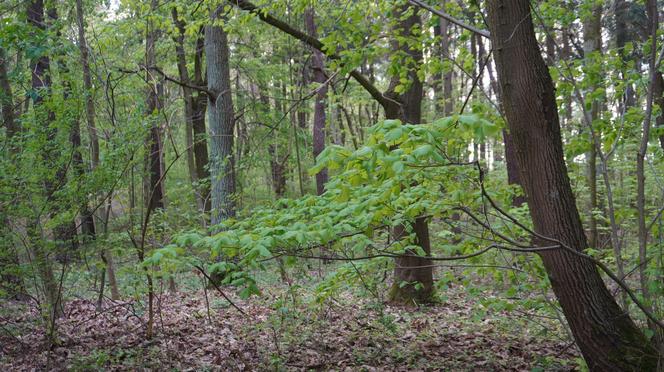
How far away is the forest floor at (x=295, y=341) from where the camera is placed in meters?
5.30

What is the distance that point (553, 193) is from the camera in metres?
3.66

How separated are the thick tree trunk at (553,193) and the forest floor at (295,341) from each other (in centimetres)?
88

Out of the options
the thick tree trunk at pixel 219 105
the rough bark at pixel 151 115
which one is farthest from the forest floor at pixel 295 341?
the thick tree trunk at pixel 219 105

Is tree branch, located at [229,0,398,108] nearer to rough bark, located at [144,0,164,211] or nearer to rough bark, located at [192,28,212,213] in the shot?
rough bark, located at [144,0,164,211]

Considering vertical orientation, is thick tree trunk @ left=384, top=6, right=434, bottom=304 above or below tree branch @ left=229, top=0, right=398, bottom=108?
below

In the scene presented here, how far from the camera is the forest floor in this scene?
530cm

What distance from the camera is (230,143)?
981 cm

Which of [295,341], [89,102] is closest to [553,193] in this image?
[295,341]

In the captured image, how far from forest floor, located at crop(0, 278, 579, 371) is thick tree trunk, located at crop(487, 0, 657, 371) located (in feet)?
2.88

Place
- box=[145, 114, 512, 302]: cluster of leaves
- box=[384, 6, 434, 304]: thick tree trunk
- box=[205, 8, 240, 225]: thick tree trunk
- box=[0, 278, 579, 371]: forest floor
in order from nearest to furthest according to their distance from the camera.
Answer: box=[145, 114, 512, 302]: cluster of leaves < box=[0, 278, 579, 371]: forest floor < box=[384, 6, 434, 304]: thick tree trunk < box=[205, 8, 240, 225]: thick tree trunk

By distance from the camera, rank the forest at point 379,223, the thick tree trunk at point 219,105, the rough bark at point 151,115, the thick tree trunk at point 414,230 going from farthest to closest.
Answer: the thick tree trunk at point 219,105
the thick tree trunk at point 414,230
the rough bark at point 151,115
the forest at point 379,223

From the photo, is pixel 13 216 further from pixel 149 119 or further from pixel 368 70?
pixel 368 70

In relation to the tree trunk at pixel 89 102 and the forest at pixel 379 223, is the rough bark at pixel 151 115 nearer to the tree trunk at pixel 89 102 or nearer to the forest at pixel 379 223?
the forest at pixel 379 223

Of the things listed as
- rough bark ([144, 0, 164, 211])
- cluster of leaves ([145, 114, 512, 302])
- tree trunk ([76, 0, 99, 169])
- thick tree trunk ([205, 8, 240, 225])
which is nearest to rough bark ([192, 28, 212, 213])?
rough bark ([144, 0, 164, 211])
